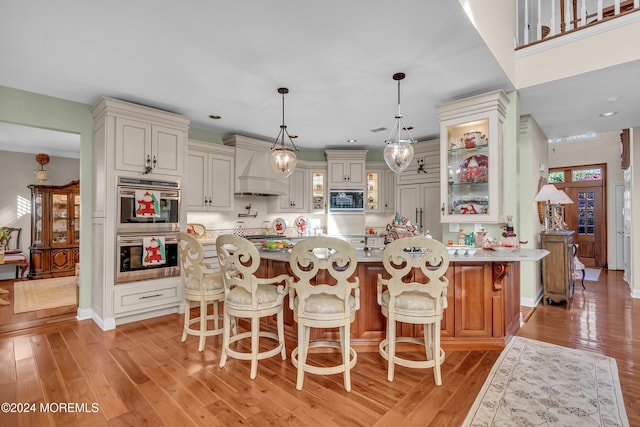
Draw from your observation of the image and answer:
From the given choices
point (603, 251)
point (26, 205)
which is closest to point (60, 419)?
point (26, 205)

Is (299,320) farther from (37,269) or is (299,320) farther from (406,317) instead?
(37,269)

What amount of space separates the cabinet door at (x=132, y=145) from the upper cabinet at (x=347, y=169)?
11.4ft

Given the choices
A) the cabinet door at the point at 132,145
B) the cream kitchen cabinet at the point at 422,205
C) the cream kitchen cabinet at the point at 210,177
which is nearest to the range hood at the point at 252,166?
the cream kitchen cabinet at the point at 210,177

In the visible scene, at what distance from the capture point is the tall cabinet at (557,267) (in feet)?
14.3

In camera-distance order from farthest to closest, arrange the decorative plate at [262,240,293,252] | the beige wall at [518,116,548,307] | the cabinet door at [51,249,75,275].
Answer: the cabinet door at [51,249,75,275] → the beige wall at [518,116,548,307] → the decorative plate at [262,240,293,252]

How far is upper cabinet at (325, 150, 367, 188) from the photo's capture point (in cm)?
648

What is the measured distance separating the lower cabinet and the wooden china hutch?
252 inches

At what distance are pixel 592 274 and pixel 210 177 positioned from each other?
25.9 feet

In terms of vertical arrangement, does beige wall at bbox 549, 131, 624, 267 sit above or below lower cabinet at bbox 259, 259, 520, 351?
above

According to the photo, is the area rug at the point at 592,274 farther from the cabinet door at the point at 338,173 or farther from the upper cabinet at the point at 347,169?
the cabinet door at the point at 338,173

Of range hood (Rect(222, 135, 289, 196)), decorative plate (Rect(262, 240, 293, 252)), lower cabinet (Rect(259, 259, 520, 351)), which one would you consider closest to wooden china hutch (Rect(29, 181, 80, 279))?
range hood (Rect(222, 135, 289, 196))

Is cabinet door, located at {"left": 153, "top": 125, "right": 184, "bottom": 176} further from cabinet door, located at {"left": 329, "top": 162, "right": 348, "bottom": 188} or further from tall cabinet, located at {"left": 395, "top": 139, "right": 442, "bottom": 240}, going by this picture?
tall cabinet, located at {"left": 395, "top": 139, "right": 442, "bottom": 240}

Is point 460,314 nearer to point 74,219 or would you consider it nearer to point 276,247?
point 276,247

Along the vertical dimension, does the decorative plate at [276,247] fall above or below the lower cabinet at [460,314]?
above
